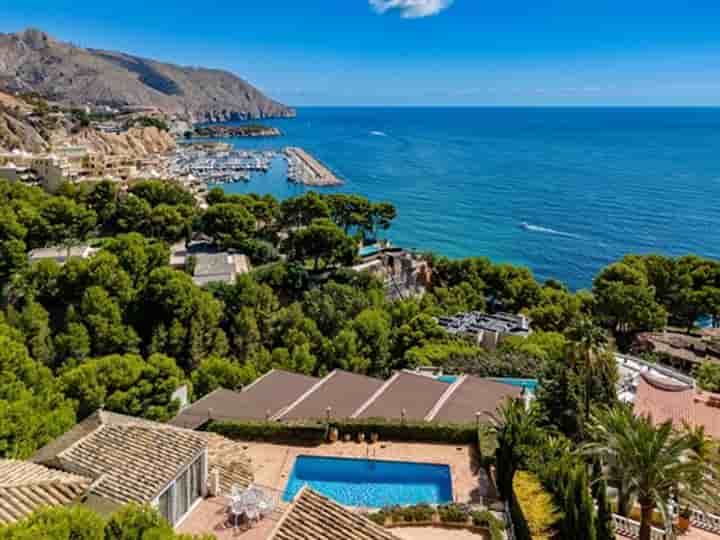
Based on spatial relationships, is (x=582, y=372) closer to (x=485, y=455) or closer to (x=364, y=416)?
(x=485, y=455)

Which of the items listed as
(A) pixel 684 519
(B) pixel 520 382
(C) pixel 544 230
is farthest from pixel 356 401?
(C) pixel 544 230

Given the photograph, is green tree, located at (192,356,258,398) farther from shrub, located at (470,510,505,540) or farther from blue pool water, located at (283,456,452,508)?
shrub, located at (470,510,505,540)

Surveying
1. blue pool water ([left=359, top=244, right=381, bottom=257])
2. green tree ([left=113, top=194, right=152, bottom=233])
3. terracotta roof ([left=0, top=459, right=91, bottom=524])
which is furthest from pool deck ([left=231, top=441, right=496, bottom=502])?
green tree ([left=113, top=194, right=152, bottom=233])

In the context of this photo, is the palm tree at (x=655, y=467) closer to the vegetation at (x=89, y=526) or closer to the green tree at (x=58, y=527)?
the vegetation at (x=89, y=526)

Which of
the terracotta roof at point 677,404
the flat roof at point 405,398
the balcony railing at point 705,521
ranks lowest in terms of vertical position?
the flat roof at point 405,398

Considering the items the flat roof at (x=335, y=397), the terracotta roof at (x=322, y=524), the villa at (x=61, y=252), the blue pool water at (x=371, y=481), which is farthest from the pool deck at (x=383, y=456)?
the villa at (x=61, y=252)

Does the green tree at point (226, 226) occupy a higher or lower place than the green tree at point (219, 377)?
higher

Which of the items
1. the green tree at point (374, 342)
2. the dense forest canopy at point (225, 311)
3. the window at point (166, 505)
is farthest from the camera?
the green tree at point (374, 342)
